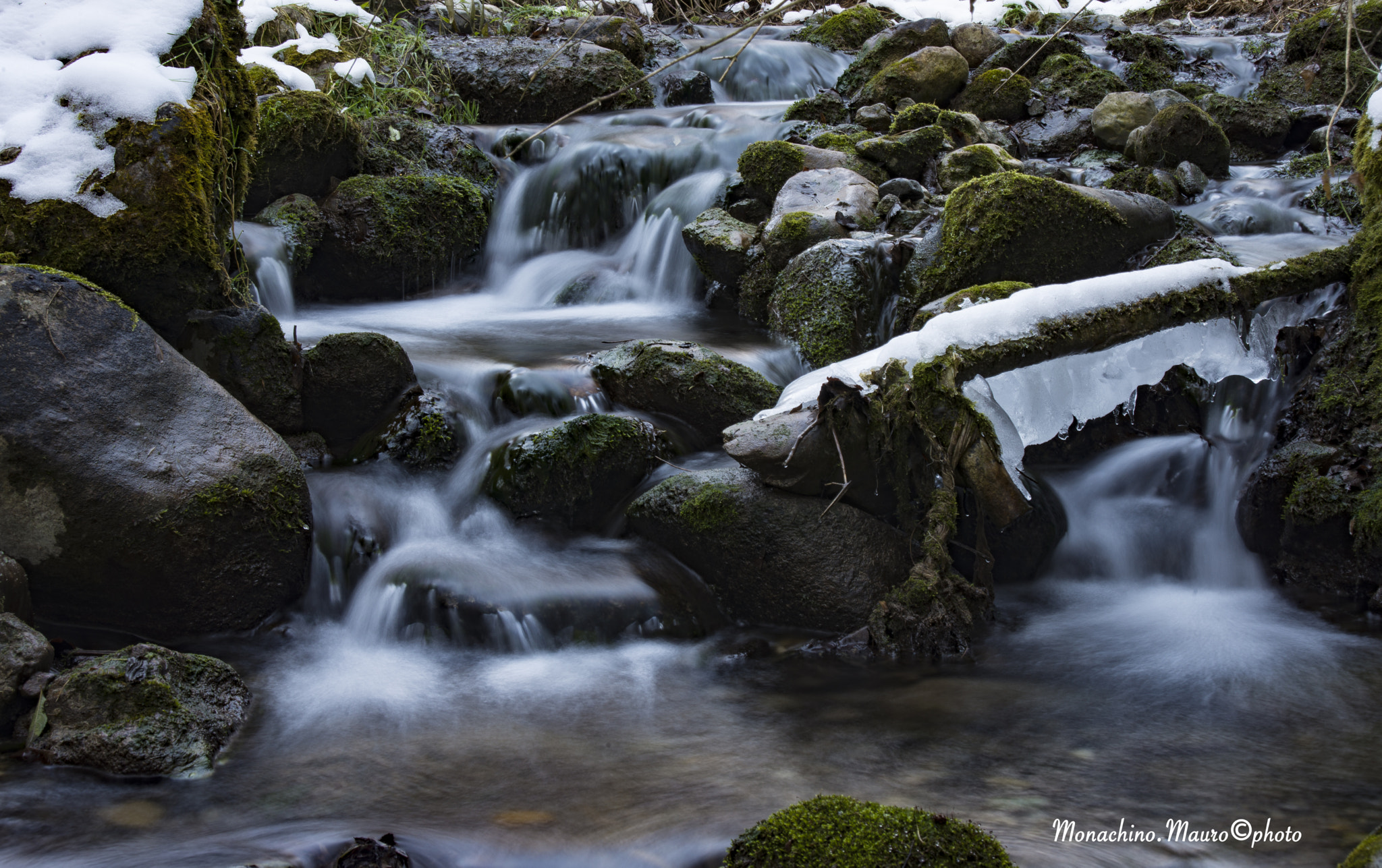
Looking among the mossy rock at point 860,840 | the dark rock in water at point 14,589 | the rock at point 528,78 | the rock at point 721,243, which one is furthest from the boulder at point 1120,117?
the dark rock in water at point 14,589

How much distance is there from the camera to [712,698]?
331cm

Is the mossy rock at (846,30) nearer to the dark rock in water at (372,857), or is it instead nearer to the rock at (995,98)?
the rock at (995,98)

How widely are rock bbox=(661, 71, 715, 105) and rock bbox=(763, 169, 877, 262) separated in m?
3.96

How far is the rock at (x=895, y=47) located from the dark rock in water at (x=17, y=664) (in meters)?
8.44

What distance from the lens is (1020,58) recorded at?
344 inches

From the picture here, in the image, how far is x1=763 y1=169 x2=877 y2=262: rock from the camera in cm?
580

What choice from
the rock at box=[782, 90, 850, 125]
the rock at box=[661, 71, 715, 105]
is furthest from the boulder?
the rock at box=[661, 71, 715, 105]

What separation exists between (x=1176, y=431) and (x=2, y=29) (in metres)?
5.61

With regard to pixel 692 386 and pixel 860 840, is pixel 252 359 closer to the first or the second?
pixel 692 386

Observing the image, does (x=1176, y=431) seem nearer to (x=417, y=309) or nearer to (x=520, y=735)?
(x=520, y=735)

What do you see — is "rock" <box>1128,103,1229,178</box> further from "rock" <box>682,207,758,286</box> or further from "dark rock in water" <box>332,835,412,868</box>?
"dark rock in water" <box>332,835,412,868</box>

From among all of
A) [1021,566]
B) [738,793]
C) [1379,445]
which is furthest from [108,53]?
[1379,445]

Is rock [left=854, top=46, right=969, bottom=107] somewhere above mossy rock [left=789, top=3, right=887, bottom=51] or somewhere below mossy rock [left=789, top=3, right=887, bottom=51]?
below

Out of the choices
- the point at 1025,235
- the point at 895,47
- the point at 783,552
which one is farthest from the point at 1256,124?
the point at 783,552
